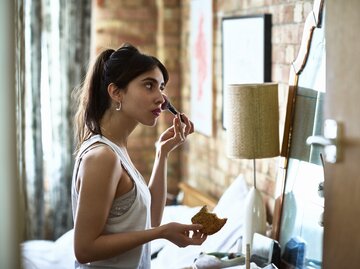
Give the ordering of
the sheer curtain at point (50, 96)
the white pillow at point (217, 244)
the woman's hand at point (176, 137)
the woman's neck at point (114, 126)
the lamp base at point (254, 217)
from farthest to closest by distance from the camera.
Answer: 1. the sheer curtain at point (50, 96)
2. the white pillow at point (217, 244)
3. the lamp base at point (254, 217)
4. the woman's hand at point (176, 137)
5. the woman's neck at point (114, 126)

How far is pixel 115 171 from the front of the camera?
6.15 feet

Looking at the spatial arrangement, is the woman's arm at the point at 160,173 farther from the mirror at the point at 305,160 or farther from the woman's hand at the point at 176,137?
the mirror at the point at 305,160

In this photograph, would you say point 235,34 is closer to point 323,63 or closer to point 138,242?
point 323,63

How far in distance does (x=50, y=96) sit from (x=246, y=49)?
1682 millimetres

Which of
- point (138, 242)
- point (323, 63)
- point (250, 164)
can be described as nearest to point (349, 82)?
point (323, 63)

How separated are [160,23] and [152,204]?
2654mm

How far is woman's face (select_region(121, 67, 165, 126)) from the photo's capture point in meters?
2.02

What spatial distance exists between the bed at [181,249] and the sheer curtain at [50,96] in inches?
41.9

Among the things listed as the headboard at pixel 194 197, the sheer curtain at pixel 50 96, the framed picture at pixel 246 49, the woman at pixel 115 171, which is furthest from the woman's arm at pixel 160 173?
the sheer curtain at pixel 50 96

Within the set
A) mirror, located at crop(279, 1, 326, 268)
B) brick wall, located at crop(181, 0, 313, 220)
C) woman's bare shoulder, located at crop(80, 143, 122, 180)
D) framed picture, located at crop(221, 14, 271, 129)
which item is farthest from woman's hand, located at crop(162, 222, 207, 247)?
framed picture, located at crop(221, 14, 271, 129)

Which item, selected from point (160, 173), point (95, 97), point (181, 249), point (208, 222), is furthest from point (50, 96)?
point (208, 222)

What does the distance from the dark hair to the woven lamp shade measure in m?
0.52

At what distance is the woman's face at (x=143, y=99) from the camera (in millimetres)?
2023

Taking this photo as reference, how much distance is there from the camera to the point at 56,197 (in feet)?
15.4
